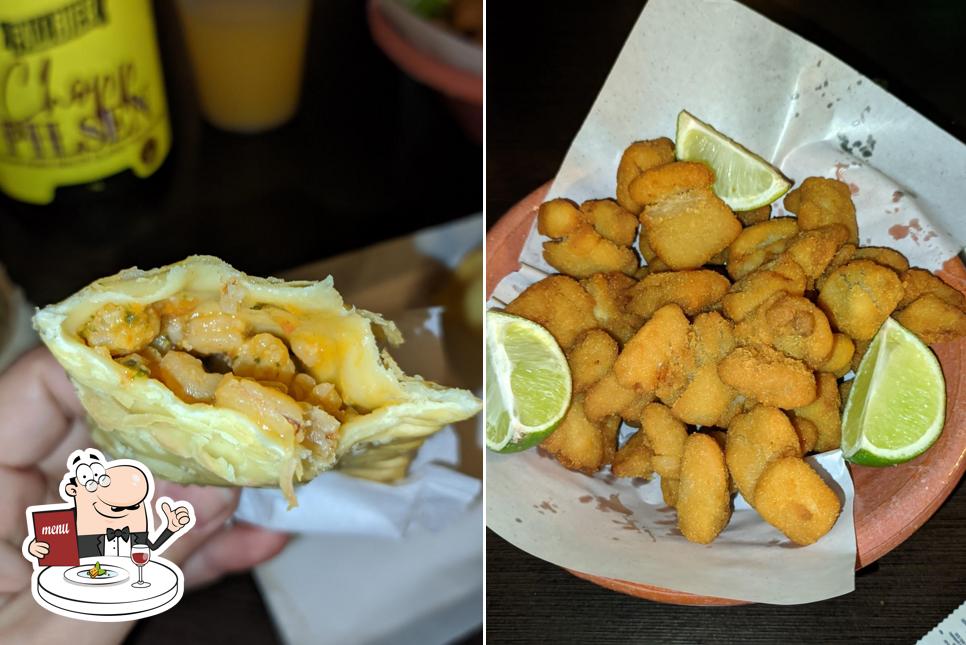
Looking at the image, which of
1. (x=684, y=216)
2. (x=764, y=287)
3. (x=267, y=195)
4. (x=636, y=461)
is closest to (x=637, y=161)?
(x=684, y=216)

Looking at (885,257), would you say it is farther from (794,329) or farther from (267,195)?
(267,195)

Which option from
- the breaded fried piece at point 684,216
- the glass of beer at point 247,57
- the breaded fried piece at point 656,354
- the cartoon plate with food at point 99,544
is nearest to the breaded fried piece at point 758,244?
the breaded fried piece at point 684,216

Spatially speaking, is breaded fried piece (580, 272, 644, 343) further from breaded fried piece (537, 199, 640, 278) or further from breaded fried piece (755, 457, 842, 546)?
breaded fried piece (755, 457, 842, 546)

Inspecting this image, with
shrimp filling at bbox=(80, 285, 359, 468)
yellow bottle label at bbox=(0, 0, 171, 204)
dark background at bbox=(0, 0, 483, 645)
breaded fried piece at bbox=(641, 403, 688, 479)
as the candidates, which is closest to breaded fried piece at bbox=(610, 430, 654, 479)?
breaded fried piece at bbox=(641, 403, 688, 479)

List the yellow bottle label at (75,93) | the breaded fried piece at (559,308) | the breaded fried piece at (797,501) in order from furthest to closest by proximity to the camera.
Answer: the breaded fried piece at (559,308) → the breaded fried piece at (797,501) → the yellow bottle label at (75,93)

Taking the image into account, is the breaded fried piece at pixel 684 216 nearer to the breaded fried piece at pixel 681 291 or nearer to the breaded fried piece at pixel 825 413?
the breaded fried piece at pixel 681 291

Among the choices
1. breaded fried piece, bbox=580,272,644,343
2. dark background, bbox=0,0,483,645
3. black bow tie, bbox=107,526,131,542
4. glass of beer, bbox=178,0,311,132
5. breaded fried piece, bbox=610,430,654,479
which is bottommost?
breaded fried piece, bbox=610,430,654,479

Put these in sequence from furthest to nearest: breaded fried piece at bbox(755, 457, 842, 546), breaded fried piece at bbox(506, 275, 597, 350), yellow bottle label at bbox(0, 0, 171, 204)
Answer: breaded fried piece at bbox(506, 275, 597, 350)
breaded fried piece at bbox(755, 457, 842, 546)
yellow bottle label at bbox(0, 0, 171, 204)

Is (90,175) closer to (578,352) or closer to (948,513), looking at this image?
(578,352)

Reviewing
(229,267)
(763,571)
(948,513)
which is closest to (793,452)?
(763,571)
